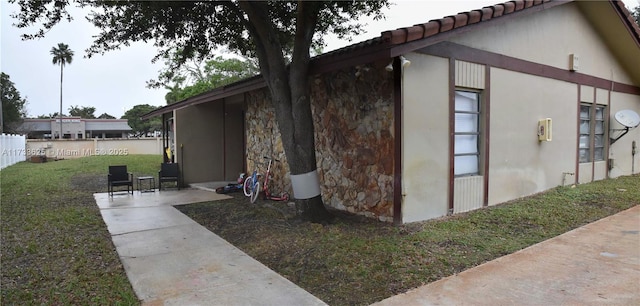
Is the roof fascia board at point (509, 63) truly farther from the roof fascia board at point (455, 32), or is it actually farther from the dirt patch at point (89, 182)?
the dirt patch at point (89, 182)

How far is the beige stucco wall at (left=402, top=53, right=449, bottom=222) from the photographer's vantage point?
18.0 ft

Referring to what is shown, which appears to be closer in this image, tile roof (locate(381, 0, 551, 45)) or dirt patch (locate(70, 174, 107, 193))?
tile roof (locate(381, 0, 551, 45))

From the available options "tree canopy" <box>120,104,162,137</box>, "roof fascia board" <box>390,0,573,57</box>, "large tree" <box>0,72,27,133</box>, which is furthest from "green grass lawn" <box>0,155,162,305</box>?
"tree canopy" <box>120,104,162,137</box>

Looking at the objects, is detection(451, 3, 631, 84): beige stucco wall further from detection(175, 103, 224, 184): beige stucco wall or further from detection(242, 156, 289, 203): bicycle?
detection(175, 103, 224, 184): beige stucco wall

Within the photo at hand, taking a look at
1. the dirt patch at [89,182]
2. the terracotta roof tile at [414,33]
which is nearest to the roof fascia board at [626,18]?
the terracotta roof tile at [414,33]

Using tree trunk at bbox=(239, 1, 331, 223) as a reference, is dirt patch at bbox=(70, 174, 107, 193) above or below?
below

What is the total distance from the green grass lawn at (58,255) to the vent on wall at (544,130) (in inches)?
304

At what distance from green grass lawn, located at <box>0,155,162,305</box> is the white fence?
35.4ft

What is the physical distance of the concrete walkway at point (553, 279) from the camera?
319 centimetres

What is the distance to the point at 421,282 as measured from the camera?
3.59 metres

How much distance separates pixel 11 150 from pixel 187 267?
66.4 feet

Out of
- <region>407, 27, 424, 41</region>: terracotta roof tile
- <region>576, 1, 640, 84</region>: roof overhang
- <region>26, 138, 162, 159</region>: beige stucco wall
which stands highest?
<region>576, 1, 640, 84</region>: roof overhang

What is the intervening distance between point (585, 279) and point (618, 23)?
8530 mm

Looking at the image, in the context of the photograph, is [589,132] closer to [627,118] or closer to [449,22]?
[627,118]
